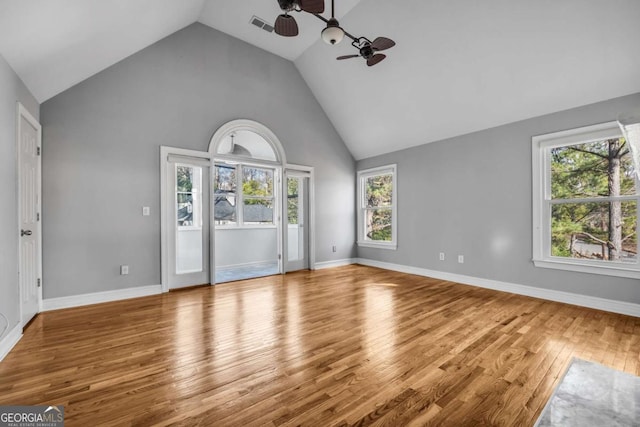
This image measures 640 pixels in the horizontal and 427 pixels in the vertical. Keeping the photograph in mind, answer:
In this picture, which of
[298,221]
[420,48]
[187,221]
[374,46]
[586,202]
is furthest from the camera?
[298,221]

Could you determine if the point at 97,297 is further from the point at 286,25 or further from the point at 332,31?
the point at 332,31

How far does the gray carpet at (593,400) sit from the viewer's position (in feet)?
3.03

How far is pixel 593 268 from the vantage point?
3.40m

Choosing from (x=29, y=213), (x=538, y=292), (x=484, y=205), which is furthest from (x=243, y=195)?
(x=538, y=292)

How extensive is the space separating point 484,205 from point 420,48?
251 cm

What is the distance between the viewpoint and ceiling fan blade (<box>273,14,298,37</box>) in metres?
2.69

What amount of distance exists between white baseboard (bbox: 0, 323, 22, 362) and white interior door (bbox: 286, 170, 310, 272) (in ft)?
11.9

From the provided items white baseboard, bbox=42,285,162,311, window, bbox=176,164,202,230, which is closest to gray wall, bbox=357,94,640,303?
window, bbox=176,164,202,230

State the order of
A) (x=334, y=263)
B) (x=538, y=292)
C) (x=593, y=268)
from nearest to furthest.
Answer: (x=593, y=268) → (x=538, y=292) → (x=334, y=263)

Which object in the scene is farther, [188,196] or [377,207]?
[377,207]

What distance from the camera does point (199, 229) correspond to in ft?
14.5

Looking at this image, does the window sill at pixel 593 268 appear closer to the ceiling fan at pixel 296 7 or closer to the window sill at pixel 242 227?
the ceiling fan at pixel 296 7

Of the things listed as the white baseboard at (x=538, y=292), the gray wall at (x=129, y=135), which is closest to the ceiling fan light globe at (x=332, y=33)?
the gray wall at (x=129, y=135)

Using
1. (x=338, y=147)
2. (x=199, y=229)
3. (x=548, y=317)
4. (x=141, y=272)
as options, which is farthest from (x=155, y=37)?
(x=548, y=317)
